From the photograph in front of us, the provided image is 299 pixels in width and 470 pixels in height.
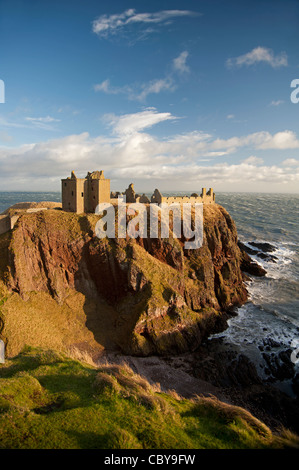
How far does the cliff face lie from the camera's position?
31.7m

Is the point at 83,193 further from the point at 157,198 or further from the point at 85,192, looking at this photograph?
the point at 157,198

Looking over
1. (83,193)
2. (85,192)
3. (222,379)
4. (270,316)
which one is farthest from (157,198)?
(222,379)

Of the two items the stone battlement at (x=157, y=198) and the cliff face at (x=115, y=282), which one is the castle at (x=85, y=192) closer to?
the cliff face at (x=115, y=282)

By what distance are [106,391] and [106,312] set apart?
24.0 metres

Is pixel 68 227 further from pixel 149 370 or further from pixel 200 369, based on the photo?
pixel 200 369

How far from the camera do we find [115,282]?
3591cm

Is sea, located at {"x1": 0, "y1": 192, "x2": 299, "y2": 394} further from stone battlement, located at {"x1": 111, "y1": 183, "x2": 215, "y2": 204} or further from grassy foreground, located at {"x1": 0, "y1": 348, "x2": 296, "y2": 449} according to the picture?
grassy foreground, located at {"x1": 0, "y1": 348, "x2": 296, "y2": 449}

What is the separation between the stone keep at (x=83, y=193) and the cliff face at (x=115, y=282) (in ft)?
9.53

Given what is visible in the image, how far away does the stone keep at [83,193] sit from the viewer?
4016 cm

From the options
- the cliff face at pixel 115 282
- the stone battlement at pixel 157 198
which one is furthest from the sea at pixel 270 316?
the stone battlement at pixel 157 198

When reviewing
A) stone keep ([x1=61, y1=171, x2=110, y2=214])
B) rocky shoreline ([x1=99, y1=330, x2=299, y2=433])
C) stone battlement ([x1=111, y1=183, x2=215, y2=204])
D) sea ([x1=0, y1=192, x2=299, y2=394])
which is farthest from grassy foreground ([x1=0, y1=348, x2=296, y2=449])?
stone battlement ([x1=111, y1=183, x2=215, y2=204])

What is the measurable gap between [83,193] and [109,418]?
35477 millimetres

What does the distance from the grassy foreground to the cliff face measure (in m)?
18.1
